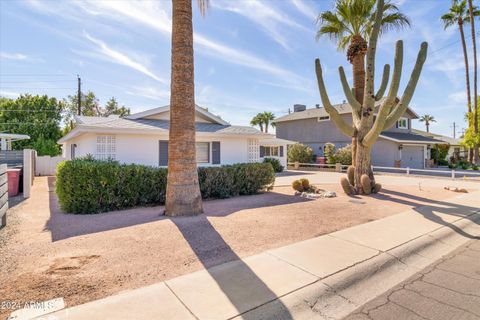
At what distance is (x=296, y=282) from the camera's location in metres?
4.01

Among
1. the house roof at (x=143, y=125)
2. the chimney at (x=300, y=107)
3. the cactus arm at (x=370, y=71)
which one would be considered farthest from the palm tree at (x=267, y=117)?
the cactus arm at (x=370, y=71)

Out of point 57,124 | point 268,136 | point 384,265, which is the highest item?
point 57,124

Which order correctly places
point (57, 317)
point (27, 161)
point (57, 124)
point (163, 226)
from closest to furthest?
point (57, 317) → point (163, 226) → point (27, 161) → point (57, 124)

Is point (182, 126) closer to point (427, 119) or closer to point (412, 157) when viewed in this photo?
point (412, 157)

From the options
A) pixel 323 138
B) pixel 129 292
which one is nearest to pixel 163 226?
pixel 129 292

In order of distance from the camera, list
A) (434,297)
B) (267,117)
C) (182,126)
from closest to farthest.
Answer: (434,297), (182,126), (267,117)

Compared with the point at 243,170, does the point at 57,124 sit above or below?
above

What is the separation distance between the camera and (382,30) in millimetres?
12961

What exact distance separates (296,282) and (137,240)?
3433 millimetres

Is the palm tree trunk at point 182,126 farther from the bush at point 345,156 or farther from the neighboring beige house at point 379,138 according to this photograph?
the neighboring beige house at point 379,138

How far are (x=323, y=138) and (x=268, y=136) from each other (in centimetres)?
1572

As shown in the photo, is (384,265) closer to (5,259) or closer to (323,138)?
(5,259)

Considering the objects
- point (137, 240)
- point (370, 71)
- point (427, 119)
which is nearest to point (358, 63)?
point (370, 71)

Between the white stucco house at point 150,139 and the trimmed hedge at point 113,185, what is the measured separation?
11.2 ft
